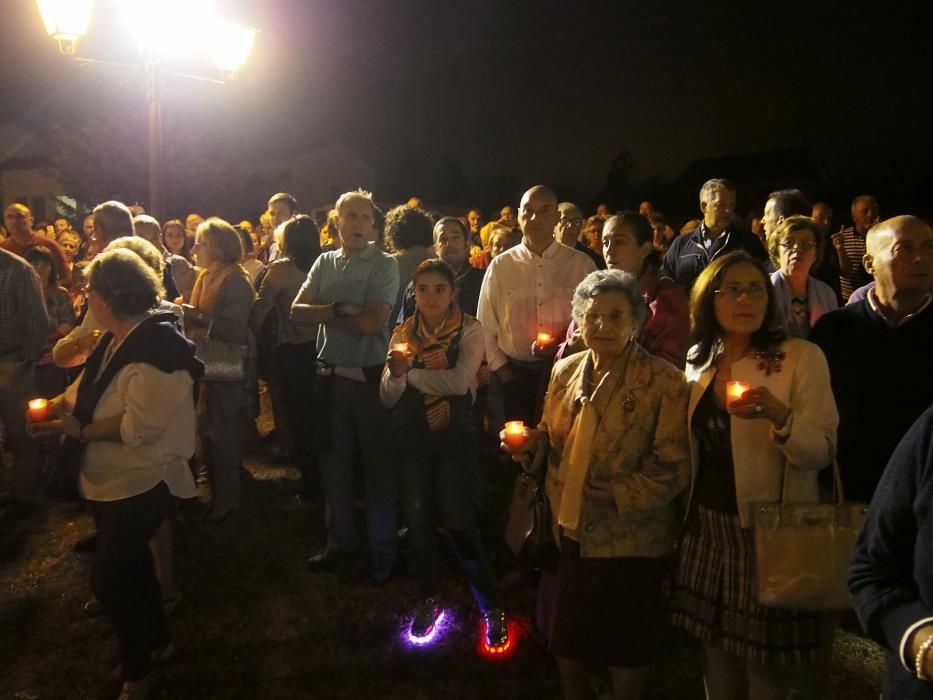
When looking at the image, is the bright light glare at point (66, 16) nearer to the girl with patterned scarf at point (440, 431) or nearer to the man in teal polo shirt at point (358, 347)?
the man in teal polo shirt at point (358, 347)

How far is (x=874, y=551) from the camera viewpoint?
1742 mm

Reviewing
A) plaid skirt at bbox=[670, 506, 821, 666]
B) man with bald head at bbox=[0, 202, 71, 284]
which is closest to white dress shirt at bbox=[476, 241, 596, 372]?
plaid skirt at bbox=[670, 506, 821, 666]

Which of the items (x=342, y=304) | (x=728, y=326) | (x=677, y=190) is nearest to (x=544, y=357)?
(x=342, y=304)

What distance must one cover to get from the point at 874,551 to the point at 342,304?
133 inches

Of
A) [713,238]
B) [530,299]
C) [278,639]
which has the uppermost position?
[713,238]

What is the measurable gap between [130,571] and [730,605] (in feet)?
9.26

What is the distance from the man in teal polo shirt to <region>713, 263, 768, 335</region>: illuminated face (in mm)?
2308

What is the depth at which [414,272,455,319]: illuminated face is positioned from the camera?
3.84 m

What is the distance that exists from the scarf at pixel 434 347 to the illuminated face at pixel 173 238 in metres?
5.51

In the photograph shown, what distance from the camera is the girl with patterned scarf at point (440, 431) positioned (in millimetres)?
3750

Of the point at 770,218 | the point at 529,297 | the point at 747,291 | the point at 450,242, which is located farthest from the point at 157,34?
the point at 747,291

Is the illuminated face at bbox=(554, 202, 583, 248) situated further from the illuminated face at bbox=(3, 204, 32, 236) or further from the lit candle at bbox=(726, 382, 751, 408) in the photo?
the illuminated face at bbox=(3, 204, 32, 236)

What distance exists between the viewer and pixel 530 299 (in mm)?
4648

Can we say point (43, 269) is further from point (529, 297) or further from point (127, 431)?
point (529, 297)
